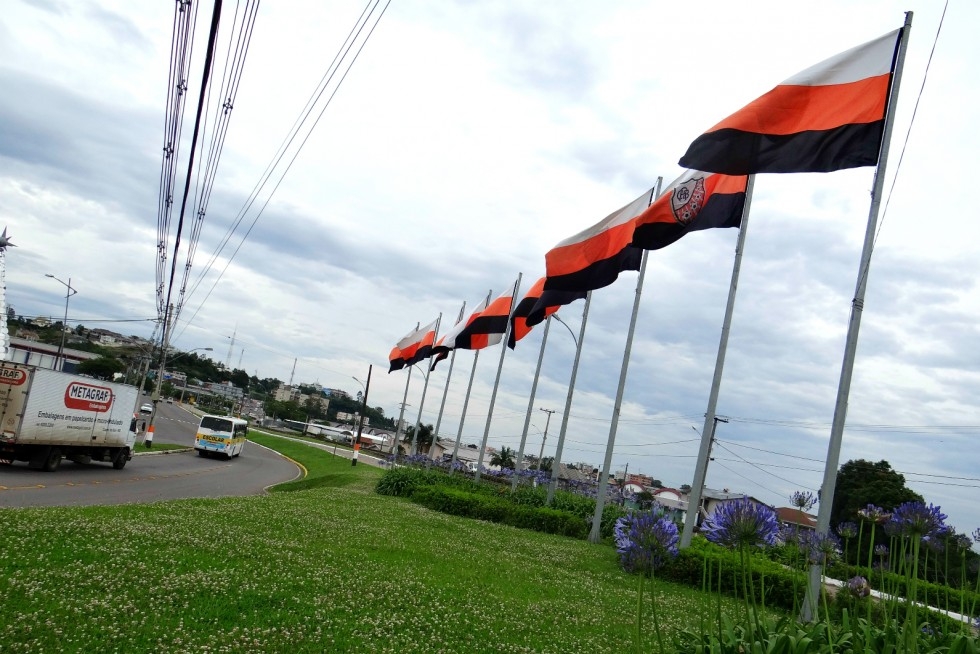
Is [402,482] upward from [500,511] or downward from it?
downward

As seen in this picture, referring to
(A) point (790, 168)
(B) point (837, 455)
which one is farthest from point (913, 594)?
(A) point (790, 168)

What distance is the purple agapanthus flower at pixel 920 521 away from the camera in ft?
13.0

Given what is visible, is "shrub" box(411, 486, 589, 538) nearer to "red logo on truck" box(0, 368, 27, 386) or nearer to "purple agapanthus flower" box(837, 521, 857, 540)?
"red logo on truck" box(0, 368, 27, 386)

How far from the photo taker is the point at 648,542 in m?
3.76

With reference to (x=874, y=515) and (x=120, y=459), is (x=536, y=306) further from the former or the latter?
(x=120, y=459)

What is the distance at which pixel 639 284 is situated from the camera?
16.4 m

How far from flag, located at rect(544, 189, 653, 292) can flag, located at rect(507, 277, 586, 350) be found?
3.93ft

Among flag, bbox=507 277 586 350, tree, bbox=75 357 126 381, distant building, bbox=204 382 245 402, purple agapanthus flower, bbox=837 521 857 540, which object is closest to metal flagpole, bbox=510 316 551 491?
flag, bbox=507 277 586 350

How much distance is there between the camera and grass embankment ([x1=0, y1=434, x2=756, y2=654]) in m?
5.68

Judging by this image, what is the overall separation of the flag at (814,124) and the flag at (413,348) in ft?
79.6

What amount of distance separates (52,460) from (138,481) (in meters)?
2.55

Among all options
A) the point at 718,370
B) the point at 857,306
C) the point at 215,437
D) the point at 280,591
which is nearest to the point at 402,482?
the point at 718,370

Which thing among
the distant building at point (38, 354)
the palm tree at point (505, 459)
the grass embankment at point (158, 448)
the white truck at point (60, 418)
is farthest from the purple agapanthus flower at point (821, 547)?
the distant building at point (38, 354)

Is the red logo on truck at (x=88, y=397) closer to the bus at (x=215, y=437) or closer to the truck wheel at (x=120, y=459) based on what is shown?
the truck wheel at (x=120, y=459)
